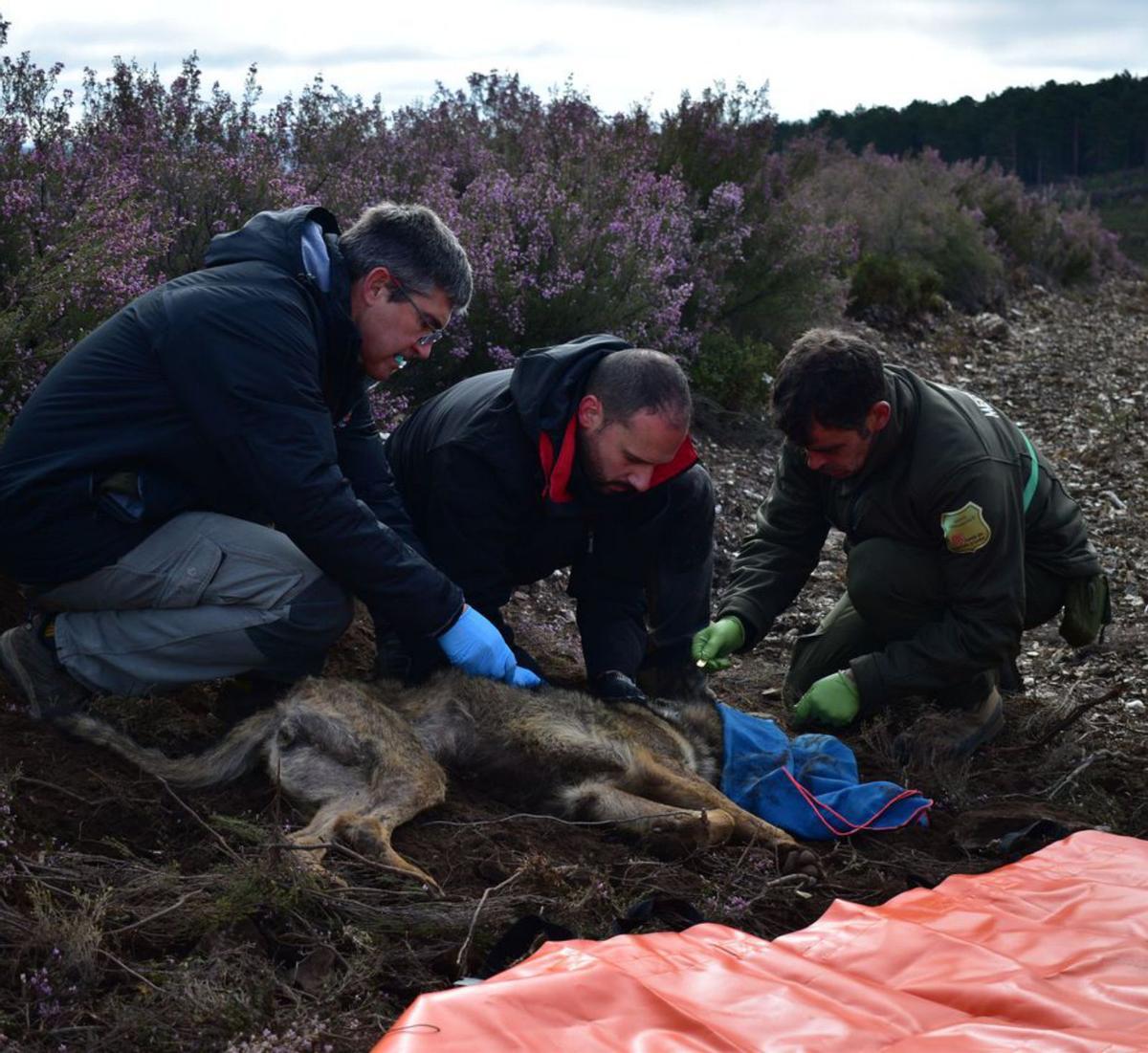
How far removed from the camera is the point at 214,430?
3.81 metres

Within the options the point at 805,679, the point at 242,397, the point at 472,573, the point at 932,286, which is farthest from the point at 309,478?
the point at 932,286

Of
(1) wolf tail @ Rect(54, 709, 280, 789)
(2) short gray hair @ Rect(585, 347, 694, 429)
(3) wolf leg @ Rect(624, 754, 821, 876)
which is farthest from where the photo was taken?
(2) short gray hair @ Rect(585, 347, 694, 429)

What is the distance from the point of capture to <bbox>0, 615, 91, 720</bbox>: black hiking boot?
4.04 metres

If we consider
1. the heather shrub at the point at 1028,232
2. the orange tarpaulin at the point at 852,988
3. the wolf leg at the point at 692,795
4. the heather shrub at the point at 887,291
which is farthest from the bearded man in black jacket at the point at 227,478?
the heather shrub at the point at 1028,232

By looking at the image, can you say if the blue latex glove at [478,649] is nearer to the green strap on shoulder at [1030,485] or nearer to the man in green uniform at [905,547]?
the man in green uniform at [905,547]

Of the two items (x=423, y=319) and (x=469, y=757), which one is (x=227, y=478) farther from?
(x=469, y=757)

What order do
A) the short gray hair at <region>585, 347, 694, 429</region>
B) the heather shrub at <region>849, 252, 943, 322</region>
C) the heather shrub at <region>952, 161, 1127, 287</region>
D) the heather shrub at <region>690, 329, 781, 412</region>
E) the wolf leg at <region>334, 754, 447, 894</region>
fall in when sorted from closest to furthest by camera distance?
the wolf leg at <region>334, 754, 447, 894</region> → the short gray hair at <region>585, 347, 694, 429</region> → the heather shrub at <region>690, 329, 781, 412</region> → the heather shrub at <region>849, 252, 943, 322</region> → the heather shrub at <region>952, 161, 1127, 287</region>

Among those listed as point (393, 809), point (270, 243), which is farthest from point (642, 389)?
point (393, 809)

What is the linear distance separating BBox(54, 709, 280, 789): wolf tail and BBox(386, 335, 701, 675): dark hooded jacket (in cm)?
111

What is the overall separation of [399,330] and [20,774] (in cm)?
179

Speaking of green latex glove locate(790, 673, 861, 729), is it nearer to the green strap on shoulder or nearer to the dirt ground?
the dirt ground

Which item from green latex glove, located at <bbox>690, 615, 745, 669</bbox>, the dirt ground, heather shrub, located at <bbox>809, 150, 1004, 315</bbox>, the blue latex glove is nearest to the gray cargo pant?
the dirt ground

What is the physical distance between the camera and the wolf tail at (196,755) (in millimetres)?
3711

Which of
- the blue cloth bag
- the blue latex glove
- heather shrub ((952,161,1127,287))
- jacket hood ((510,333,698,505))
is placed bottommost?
the blue cloth bag
